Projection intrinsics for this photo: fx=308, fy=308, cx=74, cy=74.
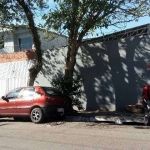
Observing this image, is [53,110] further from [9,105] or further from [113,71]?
[113,71]

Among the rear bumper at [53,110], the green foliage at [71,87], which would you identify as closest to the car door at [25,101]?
the rear bumper at [53,110]

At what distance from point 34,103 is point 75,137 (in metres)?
3.85

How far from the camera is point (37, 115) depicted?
40.5 feet

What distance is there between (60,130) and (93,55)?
6706mm

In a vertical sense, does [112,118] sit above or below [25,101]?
below

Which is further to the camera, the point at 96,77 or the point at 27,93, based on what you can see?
the point at 96,77

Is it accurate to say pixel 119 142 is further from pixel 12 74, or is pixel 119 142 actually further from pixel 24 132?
pixel 12 74

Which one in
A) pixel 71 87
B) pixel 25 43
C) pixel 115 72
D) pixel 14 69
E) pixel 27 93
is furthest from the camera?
pixel 25 43

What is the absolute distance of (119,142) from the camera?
8055mm

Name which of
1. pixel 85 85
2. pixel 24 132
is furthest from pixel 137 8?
pixel 24 132

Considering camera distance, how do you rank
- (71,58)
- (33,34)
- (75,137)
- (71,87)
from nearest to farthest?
(75,137), (71,87), (33,34), (71,58)

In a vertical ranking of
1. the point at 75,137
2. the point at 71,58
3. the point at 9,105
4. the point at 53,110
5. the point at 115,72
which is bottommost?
the point at 75,137

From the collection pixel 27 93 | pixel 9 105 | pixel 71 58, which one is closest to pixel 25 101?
pixel 27 93

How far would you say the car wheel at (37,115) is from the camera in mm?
12188
